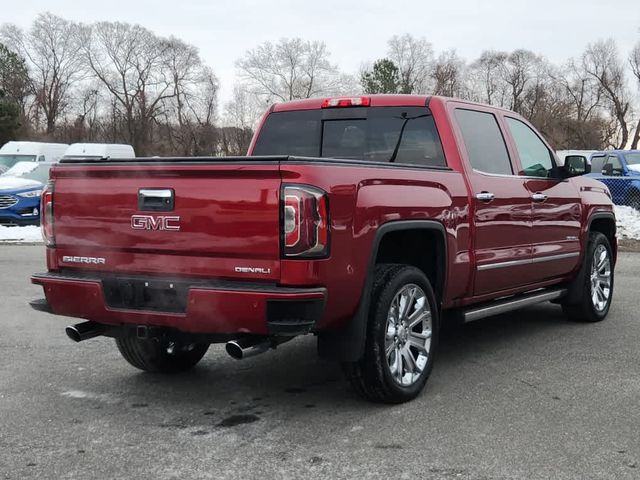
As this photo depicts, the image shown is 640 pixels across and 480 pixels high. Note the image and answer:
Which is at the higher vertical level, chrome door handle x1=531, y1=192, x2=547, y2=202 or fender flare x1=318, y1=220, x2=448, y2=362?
chrome door handle x1=531, y1=192, x2=547, y2=202

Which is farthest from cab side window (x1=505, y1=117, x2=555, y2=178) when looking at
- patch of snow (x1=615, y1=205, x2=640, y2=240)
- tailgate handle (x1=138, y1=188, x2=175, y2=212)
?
patch of snow (x1=615, y1=205, x2=640, y2=240)

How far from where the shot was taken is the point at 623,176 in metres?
17.9

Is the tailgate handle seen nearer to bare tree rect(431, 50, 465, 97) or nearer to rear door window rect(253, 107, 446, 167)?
rear door window rect(253, 107, 446, 167)

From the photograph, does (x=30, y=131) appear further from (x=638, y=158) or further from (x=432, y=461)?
(x=432, y=461)

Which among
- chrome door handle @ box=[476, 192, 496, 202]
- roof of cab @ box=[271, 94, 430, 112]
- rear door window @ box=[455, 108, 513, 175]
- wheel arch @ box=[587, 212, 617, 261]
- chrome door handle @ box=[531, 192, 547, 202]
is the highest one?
roof of cab @ box=[271, 94, 430, 112]

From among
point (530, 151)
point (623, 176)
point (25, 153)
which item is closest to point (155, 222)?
point (530, 151)

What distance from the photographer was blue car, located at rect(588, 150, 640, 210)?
17484 mm

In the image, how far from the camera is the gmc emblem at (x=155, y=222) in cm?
384

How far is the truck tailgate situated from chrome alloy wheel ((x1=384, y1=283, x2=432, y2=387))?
38.8 inches

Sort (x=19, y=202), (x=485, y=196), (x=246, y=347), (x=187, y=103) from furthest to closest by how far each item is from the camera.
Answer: (x=187, y=103), (x=19, y=202), (x=485, y=196), (x=246, y=347)

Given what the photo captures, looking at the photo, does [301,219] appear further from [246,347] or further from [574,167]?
[574,167]

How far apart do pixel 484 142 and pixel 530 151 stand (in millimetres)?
816

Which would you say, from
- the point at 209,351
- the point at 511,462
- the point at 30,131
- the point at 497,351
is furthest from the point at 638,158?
the point at 30,131

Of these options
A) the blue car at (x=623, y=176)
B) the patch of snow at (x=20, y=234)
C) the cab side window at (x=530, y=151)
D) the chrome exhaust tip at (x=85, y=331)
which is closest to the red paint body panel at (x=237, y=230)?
the chrome exhaust tip at (x=85, y=331)
